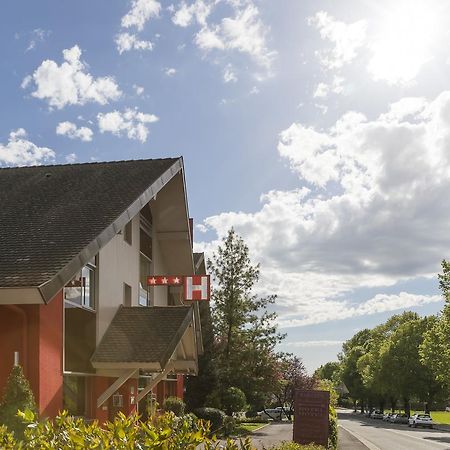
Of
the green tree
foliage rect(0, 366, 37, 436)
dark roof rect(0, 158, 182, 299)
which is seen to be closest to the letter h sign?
dark roof rect(0, 158, 182, 299)

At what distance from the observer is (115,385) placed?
16875mm

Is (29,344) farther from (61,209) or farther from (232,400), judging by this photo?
(232,400)

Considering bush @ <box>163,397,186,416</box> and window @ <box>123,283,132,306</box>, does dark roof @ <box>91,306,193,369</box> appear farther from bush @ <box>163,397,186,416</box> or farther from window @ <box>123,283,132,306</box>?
bush @ <box>163,397,186,416</box>

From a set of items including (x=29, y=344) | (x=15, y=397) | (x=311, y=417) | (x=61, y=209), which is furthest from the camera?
(x=311, y=417)

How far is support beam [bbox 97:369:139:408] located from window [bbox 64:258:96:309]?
6.75ft

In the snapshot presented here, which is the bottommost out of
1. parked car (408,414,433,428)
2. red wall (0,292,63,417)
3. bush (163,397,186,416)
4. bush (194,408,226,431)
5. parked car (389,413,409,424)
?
parked car (389,413,409,424)

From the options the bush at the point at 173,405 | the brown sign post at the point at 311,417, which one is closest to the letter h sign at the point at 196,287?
the brown sign post at the point at 311,417

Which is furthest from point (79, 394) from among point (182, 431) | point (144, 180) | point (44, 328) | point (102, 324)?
point (182, 431)

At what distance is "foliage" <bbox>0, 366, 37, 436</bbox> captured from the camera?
1230cm

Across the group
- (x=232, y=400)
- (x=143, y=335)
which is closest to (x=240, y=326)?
(x=232, y=400)

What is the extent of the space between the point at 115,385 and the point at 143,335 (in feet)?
4.67

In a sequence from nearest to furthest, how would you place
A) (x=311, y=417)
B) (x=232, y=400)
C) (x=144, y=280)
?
(x=311, y=417)
(x=144, y=280)
(x=232, y=400)

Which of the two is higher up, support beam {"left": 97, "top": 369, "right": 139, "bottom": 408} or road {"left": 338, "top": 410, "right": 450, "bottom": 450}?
support beam {"left": 97, "top": 369, "right": 139, "bottom": 408}

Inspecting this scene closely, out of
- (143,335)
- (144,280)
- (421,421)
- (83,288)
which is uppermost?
(144,280)
